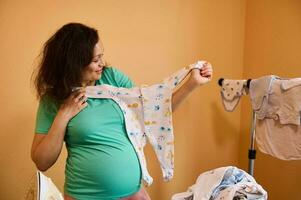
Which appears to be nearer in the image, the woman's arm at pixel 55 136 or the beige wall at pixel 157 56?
the woman's arm at pixel 55 136

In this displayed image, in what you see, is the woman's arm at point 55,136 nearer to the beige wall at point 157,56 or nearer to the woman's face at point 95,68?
the woman's face at point 95,68

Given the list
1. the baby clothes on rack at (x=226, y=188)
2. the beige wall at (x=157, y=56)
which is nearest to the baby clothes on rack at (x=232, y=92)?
the beige wall at (x=157, y=56)

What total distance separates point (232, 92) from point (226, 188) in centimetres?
57

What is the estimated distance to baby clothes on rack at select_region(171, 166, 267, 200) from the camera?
4.22 feet

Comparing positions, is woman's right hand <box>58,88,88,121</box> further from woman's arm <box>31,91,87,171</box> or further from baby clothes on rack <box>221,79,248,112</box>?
baby clothes on rack <box>221,79,248,112</box>

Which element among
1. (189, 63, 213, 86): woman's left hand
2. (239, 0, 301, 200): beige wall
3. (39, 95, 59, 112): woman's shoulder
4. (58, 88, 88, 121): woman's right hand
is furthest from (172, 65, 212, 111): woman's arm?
(239, 0, 301, 200): beige wall

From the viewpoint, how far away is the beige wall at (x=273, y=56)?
1.77m

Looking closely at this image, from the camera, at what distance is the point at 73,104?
3.85 ft

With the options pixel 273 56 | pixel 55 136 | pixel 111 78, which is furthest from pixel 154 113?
pixel 273 56

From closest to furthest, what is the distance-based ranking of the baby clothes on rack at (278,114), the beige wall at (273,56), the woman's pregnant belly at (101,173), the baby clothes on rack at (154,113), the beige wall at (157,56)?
the woman's pregnant belly at (101,173) → the baby clothes on rack at (154,113) → the baby clothes on rack at (278,114) → the beige wall at (157,56) → the beige wall at (273,56)

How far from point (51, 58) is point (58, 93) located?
0.44 ft

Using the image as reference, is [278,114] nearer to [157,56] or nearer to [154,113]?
[154,113]

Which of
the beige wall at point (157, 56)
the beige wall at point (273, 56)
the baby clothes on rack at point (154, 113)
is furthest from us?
the beige wall at point (273, 56)

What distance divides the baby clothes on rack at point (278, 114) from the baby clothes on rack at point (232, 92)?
0.06 meters
